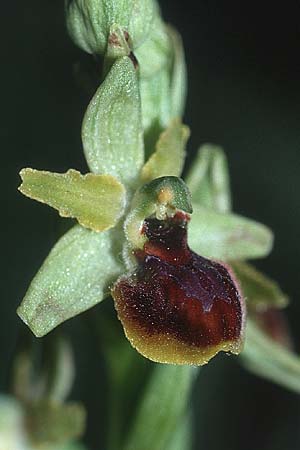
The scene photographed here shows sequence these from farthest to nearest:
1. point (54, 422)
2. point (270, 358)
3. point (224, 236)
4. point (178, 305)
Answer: point (54, 422) < point (270, 358) < point (224, 236) < point (178, 305)

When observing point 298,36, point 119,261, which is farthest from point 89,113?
point 298,36

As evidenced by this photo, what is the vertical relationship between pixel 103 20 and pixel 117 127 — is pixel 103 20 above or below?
above

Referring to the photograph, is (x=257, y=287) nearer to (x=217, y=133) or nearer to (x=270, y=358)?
(x=270, y=358)

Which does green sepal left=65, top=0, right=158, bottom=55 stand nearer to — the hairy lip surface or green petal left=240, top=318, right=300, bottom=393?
the hairy lip surface

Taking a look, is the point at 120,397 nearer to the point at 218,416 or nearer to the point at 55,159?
the point at 218,416

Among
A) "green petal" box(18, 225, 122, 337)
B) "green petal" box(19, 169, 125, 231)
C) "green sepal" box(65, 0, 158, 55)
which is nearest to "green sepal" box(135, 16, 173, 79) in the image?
"green sepal" box(65, 0, 158, 55)

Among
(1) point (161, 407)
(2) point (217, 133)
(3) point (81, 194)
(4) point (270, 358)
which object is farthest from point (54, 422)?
(2) point (217, 133)
